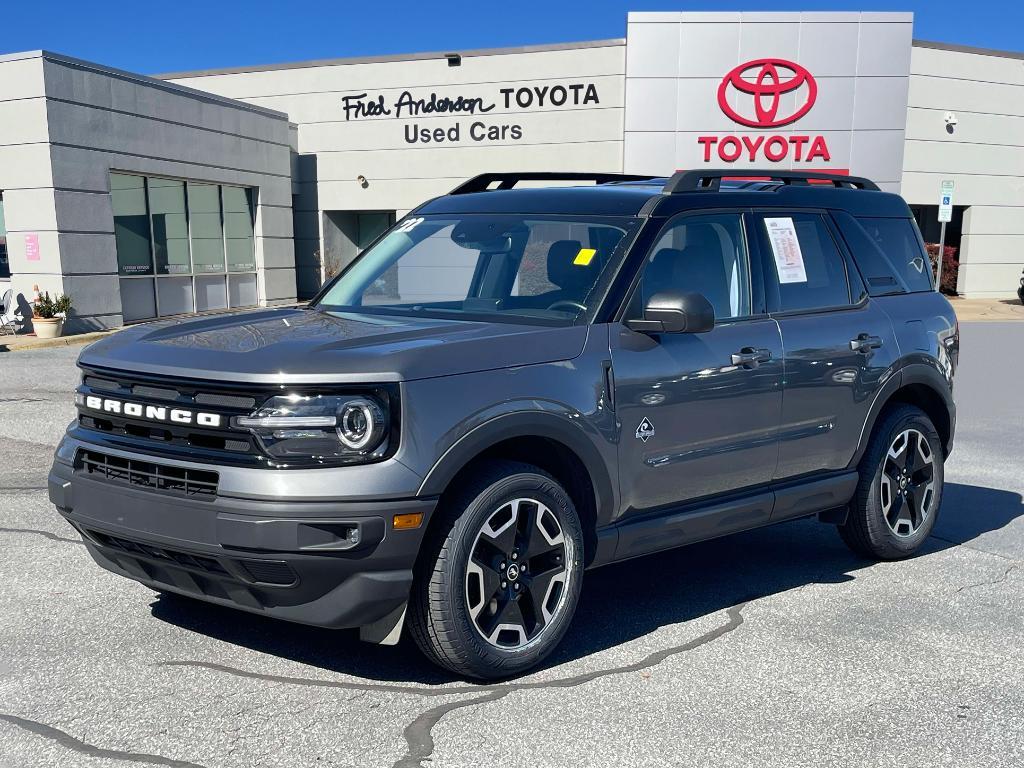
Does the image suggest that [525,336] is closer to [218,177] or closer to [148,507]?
[148,507]

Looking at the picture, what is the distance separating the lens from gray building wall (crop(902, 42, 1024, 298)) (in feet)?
99.9

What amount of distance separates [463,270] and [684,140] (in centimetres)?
A: 2546

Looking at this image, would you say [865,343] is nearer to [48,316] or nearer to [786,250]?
[786,250]

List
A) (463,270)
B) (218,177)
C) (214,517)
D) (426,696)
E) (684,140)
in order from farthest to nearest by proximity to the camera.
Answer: (684,140), (218,177), (463,270), (426,696), (214,517)

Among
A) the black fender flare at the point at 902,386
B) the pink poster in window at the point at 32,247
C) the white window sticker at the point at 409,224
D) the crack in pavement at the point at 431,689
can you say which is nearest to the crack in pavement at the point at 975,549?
the black fender flare at the point at 902,386

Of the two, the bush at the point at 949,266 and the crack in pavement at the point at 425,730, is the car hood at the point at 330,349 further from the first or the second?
the bush at the point at 949,266

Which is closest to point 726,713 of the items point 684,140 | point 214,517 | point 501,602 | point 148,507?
point 501,602

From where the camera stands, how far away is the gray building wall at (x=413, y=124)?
29.5 m

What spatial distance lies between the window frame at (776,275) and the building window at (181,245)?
61.0 feet

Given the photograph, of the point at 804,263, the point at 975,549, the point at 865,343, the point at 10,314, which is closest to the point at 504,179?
the point at 804,263

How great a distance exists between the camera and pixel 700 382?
15.4 feet

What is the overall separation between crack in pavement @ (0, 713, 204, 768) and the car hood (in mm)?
1272

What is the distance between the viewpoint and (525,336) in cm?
418

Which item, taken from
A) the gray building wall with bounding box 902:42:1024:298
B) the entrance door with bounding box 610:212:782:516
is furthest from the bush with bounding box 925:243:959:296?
the entrance door with bounding box 610:212:782:516
